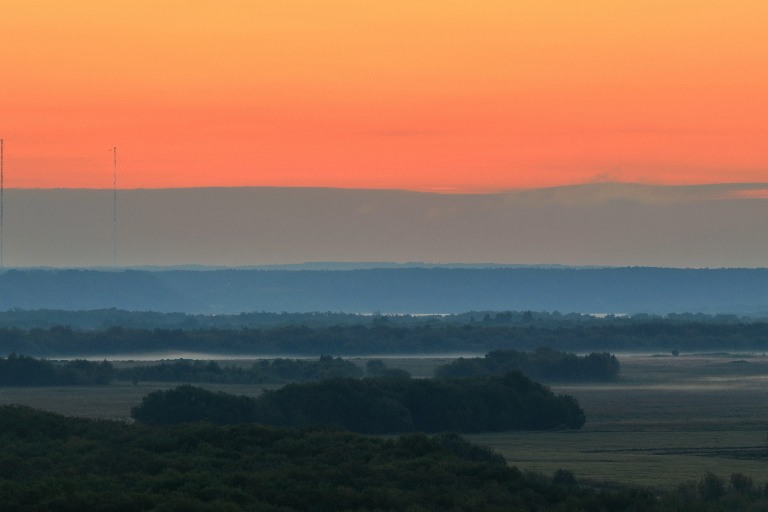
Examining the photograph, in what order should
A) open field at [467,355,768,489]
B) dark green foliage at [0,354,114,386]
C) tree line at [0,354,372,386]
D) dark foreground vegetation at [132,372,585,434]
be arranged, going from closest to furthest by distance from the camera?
1. open field at [467,355,768,489]
2. dark foreground vegetation at [132,372,585,434]
3. dark green foliage at [0,354,114,386]
4. tree line at [0,354,372,386]

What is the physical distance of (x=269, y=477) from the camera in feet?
144

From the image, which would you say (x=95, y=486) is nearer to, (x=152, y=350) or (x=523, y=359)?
(x=523, y=359)

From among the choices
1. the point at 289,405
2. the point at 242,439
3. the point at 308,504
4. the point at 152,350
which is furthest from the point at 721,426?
the point at 152,350

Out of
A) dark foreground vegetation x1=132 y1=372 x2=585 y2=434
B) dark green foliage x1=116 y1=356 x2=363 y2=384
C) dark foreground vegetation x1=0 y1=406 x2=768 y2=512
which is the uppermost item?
dark green foliage x1=116 y1=356 x2=363 y2=384

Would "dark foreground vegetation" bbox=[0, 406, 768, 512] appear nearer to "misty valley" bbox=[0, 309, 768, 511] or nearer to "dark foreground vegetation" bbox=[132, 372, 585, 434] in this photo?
"misty valley" bbox=[0, 309, 768, 511]

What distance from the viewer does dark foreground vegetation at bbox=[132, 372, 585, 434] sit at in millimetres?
85312

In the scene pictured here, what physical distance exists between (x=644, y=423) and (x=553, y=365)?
51378mm

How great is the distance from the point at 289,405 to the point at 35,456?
133 ft

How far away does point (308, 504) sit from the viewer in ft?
136

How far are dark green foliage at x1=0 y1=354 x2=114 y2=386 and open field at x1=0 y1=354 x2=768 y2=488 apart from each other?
2.75m

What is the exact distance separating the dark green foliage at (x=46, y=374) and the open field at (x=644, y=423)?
2751 millimetres

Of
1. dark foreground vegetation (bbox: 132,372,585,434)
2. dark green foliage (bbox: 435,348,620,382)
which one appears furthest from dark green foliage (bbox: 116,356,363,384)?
dark foreground vegetation (bbox: 132,372,585,434)

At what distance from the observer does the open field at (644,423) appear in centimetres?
6344

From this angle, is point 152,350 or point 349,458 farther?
point 152,350
